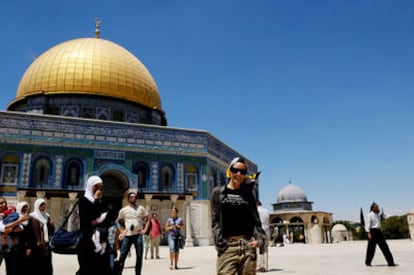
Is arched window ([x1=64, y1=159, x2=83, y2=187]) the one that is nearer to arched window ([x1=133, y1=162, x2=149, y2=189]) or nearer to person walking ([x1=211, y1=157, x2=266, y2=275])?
arched window ([x1=133, y1=162, x2=149, y2=189])

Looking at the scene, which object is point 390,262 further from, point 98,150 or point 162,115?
point 162,115

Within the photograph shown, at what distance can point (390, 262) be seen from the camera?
7418 millimetres

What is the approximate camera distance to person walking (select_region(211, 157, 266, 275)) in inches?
124

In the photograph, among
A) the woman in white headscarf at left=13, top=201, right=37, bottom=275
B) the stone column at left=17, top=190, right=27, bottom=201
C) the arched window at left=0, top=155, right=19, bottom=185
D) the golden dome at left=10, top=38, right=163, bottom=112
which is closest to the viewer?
the woman in white headscarf at left=13, top=201, right=37, bottom=275

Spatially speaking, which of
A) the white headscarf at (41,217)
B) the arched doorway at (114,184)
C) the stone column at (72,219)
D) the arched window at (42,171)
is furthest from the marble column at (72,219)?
the white headscarf at (41,217)

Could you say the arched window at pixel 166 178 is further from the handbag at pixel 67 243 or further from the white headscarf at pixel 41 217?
the handbag at pixel 67 243

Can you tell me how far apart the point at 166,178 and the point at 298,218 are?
2528 centimetres

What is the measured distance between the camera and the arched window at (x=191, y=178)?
23109mm

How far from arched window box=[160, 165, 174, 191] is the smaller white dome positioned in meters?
25.6

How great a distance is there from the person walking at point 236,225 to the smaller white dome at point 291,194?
142 ft

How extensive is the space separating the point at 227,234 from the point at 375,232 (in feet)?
19.4

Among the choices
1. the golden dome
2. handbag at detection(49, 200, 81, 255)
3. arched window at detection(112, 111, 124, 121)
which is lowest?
handbag at detection(49, 200, 81, 255)

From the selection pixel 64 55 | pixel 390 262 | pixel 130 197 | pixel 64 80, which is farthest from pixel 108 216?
pixel 64 55

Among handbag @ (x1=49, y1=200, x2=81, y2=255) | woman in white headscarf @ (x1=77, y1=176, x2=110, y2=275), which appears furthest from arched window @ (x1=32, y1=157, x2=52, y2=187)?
woman in white headscarf @ (x1=77, y1=176, x2=110, y2=275)
